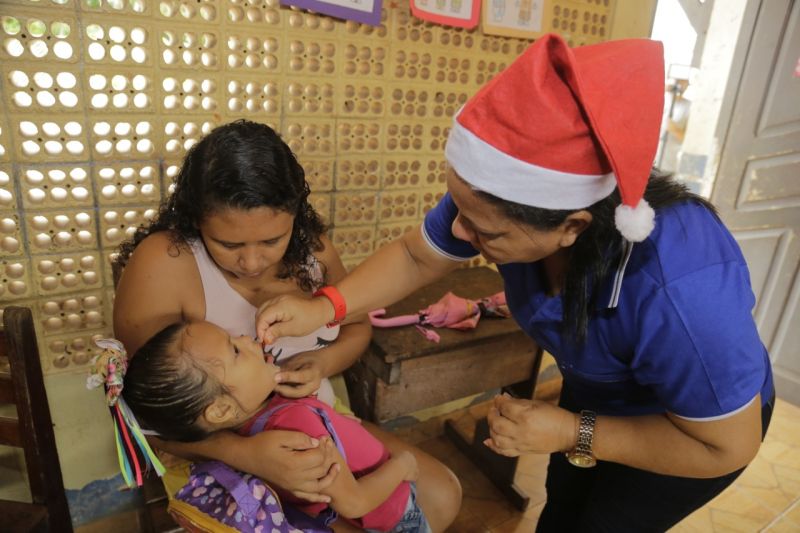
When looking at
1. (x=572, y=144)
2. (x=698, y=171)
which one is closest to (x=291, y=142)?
(x=572, y=144)

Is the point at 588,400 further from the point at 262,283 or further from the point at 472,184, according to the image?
the point at 262,283

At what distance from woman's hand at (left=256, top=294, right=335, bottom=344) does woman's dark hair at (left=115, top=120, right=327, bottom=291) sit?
9.4 inches

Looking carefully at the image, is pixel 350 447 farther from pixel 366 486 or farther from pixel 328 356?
pixel 328 356

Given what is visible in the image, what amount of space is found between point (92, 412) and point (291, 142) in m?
1.16

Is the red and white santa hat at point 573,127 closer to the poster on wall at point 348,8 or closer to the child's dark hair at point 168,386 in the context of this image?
the child's dark hair at point 168,386

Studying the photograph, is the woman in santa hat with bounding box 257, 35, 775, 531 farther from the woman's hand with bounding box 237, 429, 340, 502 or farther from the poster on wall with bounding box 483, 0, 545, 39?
the poster on wall with bounding box 483, 0, 545, 39

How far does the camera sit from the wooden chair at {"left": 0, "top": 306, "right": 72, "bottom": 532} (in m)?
1.16

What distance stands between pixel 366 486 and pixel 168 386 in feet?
1.75

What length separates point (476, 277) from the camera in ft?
7.57

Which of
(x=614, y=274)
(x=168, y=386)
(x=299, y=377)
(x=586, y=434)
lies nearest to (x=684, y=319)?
(x=614, y=274)

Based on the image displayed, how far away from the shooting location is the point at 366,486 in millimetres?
1277

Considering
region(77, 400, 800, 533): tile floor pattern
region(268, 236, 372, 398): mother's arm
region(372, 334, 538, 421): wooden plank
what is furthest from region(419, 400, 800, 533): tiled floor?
region(268, 236, 372, 398): mother's arm

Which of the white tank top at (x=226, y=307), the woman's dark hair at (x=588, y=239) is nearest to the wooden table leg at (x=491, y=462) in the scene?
the white tank top at (x=226, y=307)

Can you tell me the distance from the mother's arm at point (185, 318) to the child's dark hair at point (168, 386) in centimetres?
14
